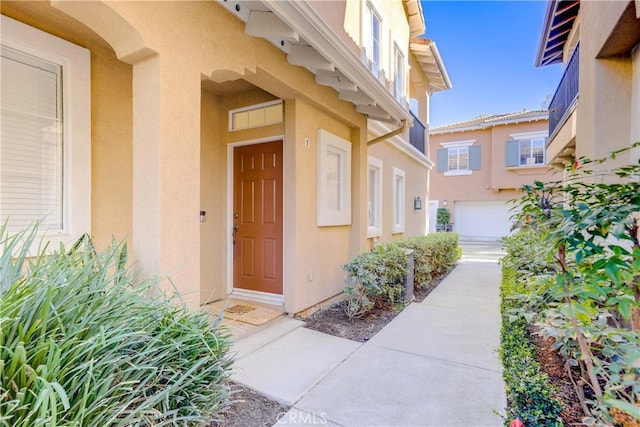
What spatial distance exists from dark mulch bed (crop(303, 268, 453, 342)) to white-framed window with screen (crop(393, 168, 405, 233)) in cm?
447

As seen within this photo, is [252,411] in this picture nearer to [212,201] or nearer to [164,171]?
[164,171]

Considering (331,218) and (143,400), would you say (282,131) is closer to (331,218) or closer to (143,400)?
(331,218)

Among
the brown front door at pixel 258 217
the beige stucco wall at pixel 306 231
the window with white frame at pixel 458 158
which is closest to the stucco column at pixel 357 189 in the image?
the beige stucco wall at pixel 306 231

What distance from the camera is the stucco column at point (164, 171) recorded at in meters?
2.67

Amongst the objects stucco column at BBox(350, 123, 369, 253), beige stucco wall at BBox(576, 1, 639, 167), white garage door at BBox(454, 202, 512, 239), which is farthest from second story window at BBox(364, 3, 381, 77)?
white garage door at BBox(454, 202, 512, 239)

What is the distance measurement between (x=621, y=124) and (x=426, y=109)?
8429 millimetres

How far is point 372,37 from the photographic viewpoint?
6.70m

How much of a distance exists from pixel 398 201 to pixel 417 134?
3.17 meters

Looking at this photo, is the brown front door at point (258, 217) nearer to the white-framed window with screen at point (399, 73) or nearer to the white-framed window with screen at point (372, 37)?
the white-framed window with screen at point (372, 37)

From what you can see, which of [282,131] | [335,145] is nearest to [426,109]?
[335,145]

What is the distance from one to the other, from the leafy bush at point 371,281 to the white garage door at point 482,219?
17.3 m

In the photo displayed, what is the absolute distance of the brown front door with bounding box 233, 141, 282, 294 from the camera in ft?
17.6

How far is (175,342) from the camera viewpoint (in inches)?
78.9

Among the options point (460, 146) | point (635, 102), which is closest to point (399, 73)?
point (635, 102)
